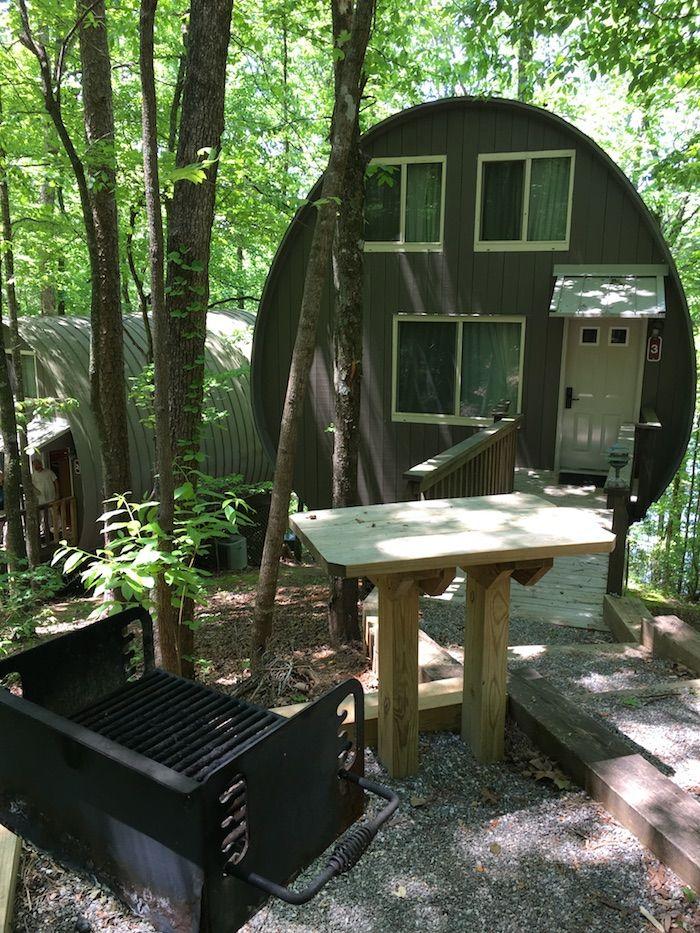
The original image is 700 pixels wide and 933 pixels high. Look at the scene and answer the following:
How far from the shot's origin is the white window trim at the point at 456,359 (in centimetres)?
966

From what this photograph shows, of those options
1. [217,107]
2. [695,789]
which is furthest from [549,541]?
[217,107]

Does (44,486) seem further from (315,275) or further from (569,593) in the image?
(569,593)

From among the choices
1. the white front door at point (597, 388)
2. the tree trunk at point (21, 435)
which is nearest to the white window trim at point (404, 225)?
the white front door at point (597, 388)

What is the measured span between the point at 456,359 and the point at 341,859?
8808 millimetres

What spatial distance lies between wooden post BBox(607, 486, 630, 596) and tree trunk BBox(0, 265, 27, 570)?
264 inches

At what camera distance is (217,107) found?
4.92 m

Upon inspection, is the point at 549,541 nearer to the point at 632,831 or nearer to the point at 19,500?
the point at 632,831

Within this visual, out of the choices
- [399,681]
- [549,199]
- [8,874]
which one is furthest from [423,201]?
[8,874]

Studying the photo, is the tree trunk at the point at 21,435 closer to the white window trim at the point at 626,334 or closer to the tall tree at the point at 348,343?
the tall tree at the point at 348,343

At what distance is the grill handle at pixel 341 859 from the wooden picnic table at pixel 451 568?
0.95m

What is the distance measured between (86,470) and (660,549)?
15.7 meters

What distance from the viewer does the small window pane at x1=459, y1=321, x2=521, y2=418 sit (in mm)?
9742

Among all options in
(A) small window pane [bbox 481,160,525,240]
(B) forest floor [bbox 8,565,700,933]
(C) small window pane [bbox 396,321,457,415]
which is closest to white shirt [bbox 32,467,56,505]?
(C) small window pane [bbox 396,321,457,415]

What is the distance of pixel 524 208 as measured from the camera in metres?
9.37
